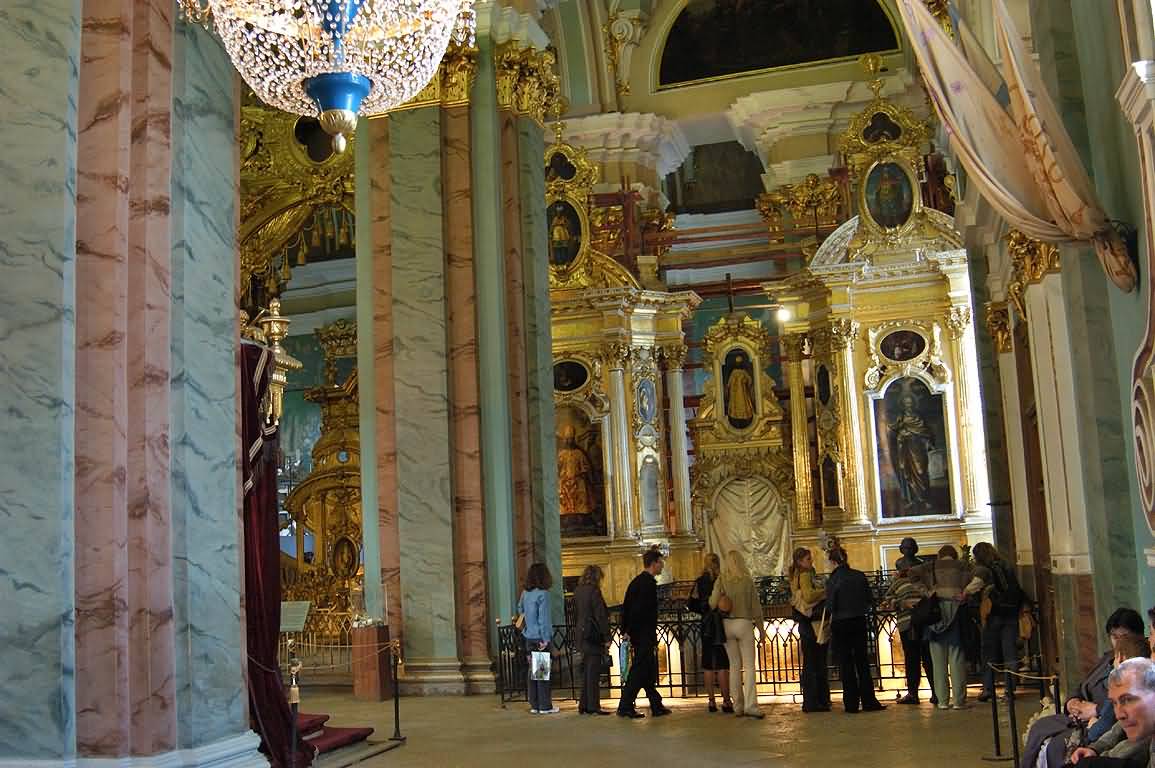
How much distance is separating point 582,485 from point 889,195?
712 cm

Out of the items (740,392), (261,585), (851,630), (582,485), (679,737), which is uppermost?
(740,392)

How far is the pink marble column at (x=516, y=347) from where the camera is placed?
512 inches

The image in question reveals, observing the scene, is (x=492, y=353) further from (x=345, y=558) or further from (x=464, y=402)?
(x=345, y=558)

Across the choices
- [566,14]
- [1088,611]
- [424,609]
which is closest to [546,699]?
[424,609]

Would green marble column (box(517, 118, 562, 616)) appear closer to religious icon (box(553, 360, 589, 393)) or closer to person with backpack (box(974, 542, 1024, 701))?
person with backpack (box(974, 542, 1024, 701))

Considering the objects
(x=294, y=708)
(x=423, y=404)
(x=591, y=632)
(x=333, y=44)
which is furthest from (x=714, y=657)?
(x=333, y=44)

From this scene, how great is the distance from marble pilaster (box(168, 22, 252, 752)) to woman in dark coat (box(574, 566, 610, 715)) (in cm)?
427

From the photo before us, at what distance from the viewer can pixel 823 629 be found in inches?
423

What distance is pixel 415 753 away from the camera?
899 centimetres

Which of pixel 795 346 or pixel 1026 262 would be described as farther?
pixel 795 346

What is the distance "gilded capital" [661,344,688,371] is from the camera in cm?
2264

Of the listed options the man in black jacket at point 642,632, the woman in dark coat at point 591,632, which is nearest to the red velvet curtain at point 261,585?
the woman in dark coat at point 591,632

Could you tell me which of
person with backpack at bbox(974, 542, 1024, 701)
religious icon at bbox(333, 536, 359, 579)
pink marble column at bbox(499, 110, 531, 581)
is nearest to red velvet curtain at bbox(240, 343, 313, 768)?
pink marble column at bbox(499, 110, 531, 581)

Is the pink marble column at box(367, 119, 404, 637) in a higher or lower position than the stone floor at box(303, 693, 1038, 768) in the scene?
higher
